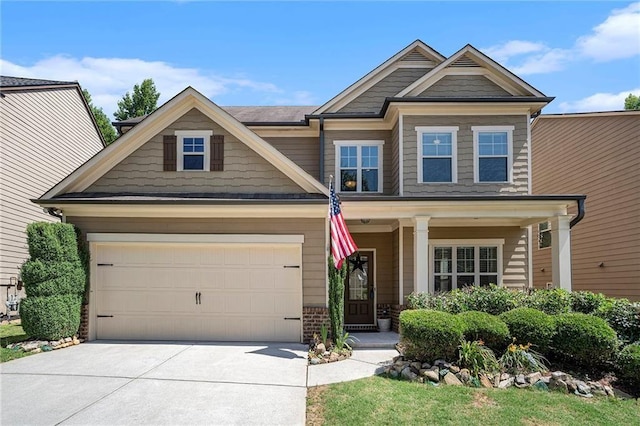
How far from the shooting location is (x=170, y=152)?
461 inches

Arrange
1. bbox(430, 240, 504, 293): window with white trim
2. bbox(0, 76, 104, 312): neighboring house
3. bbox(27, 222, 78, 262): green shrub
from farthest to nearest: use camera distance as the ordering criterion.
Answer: bbox(0, 76, 104, 312): neighboring house
bbox(430, 240, 504, 293): window with white trim
bbox(27, 222, 78, 262): green shrub

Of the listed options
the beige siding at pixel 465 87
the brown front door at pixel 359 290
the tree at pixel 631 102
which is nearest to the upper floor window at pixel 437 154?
the beige siding at pixel 465 87

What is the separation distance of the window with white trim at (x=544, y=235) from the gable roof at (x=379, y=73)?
7849 mm

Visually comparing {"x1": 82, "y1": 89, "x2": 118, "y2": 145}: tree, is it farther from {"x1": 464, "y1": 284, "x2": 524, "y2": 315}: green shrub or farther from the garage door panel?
{"x1": 464, "y1": 284, "x2": 524, "y2": 315}: green shrub

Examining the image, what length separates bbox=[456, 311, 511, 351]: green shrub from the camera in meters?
8.38

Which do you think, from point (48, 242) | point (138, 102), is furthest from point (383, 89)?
point (138, 102)

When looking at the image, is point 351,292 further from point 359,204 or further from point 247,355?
point 247,355

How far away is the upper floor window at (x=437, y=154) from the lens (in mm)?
12906

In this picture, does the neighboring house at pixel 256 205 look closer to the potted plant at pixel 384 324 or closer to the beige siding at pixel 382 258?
the potted plant at pixel 384 324

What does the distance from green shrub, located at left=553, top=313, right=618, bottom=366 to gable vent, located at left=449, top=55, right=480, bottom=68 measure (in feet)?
25.8

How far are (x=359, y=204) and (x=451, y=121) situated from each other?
3857 mm

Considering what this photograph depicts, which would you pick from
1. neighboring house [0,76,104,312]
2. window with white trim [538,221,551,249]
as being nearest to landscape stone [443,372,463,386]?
window with white trim [538,221,551,249]

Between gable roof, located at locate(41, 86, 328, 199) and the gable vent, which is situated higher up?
the gable vent

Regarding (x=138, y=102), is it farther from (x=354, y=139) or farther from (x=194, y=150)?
(x=194, y=150)
